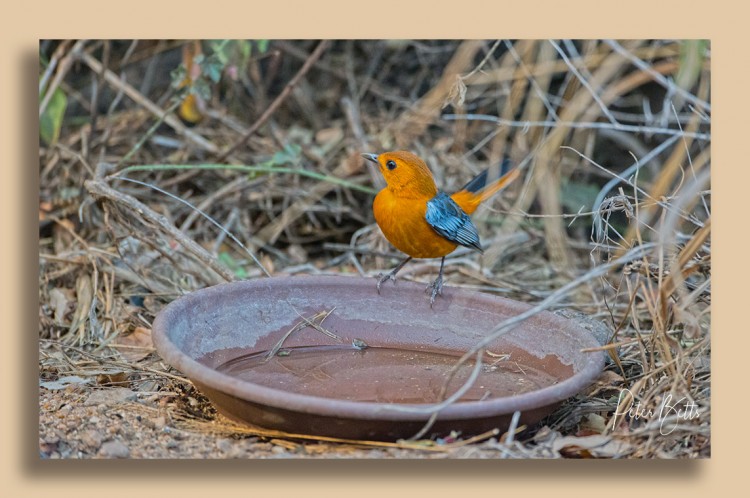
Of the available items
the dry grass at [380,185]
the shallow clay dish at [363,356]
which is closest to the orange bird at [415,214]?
the shallow clay dish at [363,356]

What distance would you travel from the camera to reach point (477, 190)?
462 cm

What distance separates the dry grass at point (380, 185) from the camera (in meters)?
3.59

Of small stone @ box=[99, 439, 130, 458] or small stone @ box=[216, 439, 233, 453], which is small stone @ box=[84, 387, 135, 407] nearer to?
small stone @ box=[99, 439, 130, 458]

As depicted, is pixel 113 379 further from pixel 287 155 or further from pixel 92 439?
pixel 287 155

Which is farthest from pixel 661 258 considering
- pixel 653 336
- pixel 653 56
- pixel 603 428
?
pixel 653 56

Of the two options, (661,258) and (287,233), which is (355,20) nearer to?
(661,258)

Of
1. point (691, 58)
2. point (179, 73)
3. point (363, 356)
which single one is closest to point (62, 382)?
point (363, 356)

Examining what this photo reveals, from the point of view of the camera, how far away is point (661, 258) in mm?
3451

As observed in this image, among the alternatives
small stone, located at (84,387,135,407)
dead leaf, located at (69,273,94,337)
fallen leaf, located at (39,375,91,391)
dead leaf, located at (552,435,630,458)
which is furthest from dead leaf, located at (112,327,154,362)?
dead leaf, located at (552,435,630,458)

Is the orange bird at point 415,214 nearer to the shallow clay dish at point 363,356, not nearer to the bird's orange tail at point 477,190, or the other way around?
the shallow clay dish at point 363,356

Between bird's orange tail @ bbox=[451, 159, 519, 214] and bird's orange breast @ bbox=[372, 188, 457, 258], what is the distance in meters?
0.45

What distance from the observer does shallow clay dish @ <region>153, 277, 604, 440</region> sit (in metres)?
3.04

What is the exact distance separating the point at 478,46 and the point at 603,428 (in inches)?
93.8

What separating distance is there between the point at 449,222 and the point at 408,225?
19 centimetres
